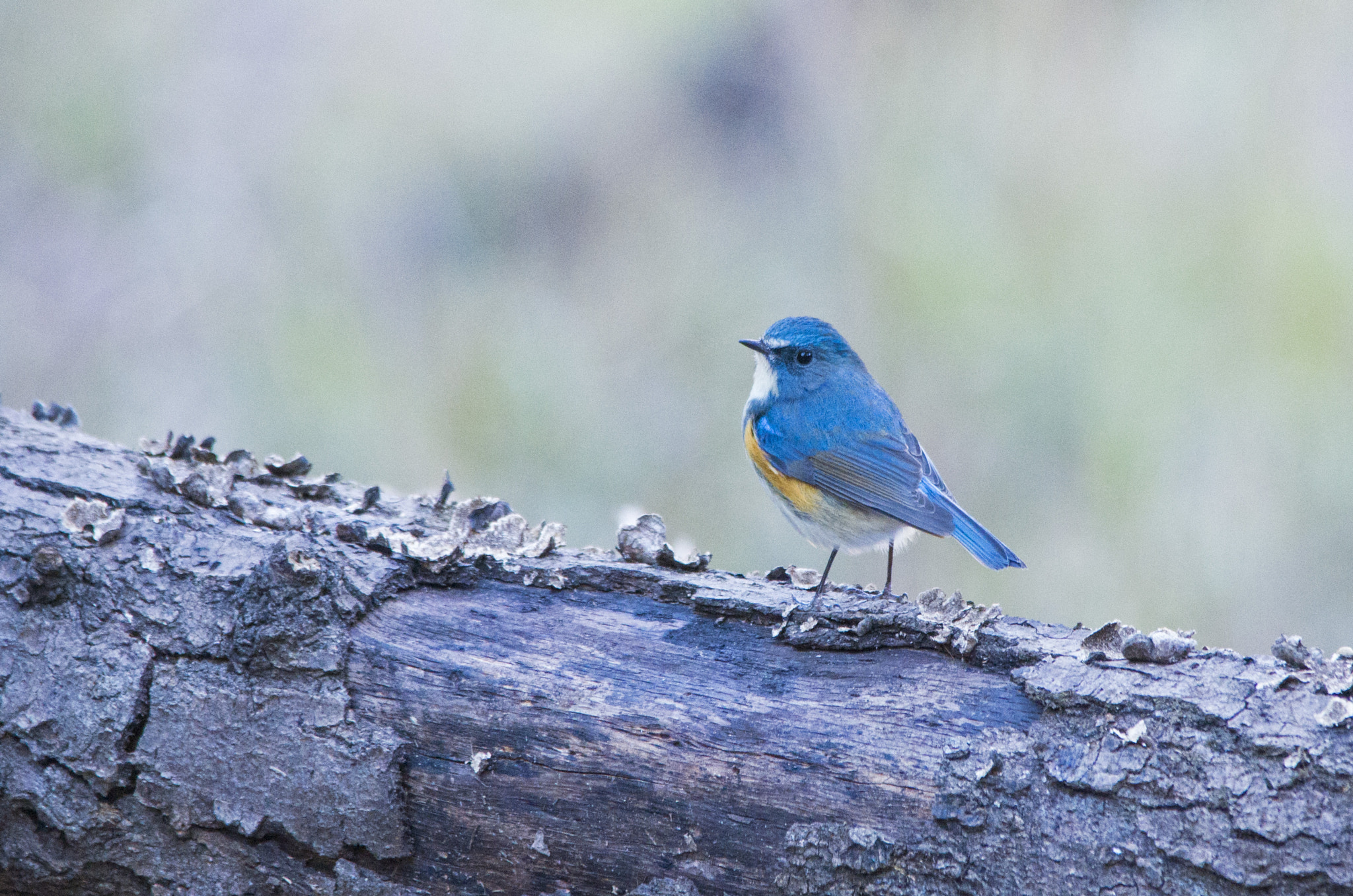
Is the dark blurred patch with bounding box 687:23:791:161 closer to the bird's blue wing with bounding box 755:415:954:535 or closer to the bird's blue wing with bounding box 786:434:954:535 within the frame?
the bird's blue wing with bounding box 755:415:954:535

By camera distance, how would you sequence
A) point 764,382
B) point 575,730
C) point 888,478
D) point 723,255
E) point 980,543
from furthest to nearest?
point 723,255 → point 764,382 → point 888,478 → point 980,543 → point 575,730

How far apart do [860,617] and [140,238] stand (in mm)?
5043

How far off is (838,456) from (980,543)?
1.65ft

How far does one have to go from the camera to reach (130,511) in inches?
96.3

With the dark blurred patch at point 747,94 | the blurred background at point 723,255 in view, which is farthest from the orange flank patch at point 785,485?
the dark blurred patch at point 747,94

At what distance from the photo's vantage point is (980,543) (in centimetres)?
282

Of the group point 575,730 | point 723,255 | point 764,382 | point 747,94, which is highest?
point 747,94

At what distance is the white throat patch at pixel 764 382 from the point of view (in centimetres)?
349

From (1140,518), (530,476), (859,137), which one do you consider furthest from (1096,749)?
(859,137)

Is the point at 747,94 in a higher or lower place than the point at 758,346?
higher

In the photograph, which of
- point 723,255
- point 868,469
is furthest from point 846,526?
point 723,255

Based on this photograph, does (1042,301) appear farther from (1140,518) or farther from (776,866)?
(776,866)

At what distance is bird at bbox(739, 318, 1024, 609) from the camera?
2.90 m

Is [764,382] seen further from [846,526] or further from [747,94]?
[747,94]
